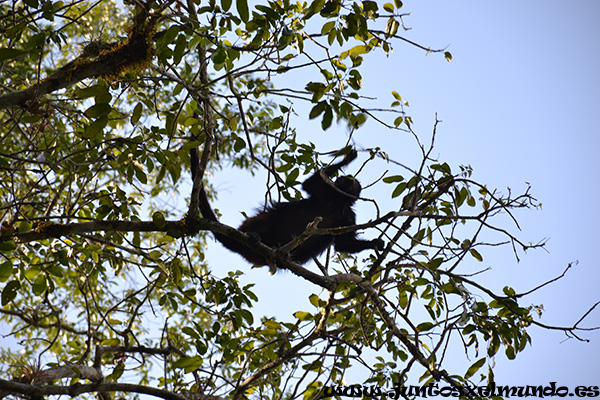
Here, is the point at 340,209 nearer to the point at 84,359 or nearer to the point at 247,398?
the point at 247,398

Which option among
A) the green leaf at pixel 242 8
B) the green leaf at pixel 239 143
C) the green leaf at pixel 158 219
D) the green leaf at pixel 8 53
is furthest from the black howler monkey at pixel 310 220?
the green leaf at pixel 8 53

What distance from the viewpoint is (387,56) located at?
147 inches

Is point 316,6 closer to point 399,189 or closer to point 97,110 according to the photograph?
point 399,189

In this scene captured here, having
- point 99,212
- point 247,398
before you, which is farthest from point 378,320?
point 99,212

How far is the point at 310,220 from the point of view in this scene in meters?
5.57

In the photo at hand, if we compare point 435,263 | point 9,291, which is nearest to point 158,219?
point 9,291

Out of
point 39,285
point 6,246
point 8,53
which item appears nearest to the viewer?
→ point 8,53

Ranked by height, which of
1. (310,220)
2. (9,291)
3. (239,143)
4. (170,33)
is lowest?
(9,291)

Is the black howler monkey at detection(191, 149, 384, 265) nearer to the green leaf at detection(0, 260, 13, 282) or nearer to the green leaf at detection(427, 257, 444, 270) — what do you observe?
the green leaf at detection(427, 257, 444, 270)

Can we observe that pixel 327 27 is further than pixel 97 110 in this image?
Yes

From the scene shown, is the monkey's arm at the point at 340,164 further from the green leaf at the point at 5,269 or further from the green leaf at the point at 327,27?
the green leaf at the point at 5,269

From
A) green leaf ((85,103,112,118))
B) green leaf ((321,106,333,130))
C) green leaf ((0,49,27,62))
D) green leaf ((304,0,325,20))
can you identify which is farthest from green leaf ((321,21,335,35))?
green leaf ((0,49,27,62))

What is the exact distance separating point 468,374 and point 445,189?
122 cm

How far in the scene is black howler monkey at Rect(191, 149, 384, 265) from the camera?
5.33 m
